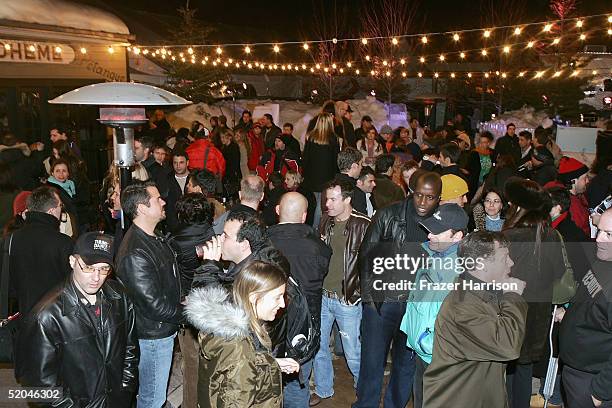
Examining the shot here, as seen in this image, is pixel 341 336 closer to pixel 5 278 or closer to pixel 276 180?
pixel 276 180

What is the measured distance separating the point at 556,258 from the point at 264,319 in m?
2.55

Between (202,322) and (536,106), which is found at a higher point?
(536,106)

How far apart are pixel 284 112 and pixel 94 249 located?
20.3 m

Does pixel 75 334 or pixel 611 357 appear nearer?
pixel 75 334

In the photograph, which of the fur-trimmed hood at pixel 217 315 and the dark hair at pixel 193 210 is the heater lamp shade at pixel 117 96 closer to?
the dark hair at pixel 193 210

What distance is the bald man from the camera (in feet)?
15.1

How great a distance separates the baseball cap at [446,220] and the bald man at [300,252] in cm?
88

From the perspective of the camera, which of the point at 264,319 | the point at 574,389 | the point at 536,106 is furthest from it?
the point at 536,106

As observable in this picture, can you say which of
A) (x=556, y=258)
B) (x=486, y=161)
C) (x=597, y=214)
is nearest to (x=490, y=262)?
(x=556, y=258)

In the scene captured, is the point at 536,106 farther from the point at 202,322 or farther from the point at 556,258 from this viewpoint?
the point at 202,322

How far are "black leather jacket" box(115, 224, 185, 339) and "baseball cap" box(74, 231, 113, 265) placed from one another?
618 millimetres

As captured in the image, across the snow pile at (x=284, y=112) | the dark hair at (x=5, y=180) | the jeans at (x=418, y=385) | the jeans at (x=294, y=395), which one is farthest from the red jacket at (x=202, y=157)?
the snow pile at (x=284, y=112)

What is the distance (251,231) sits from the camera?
396cm

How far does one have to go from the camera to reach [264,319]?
3129mm
